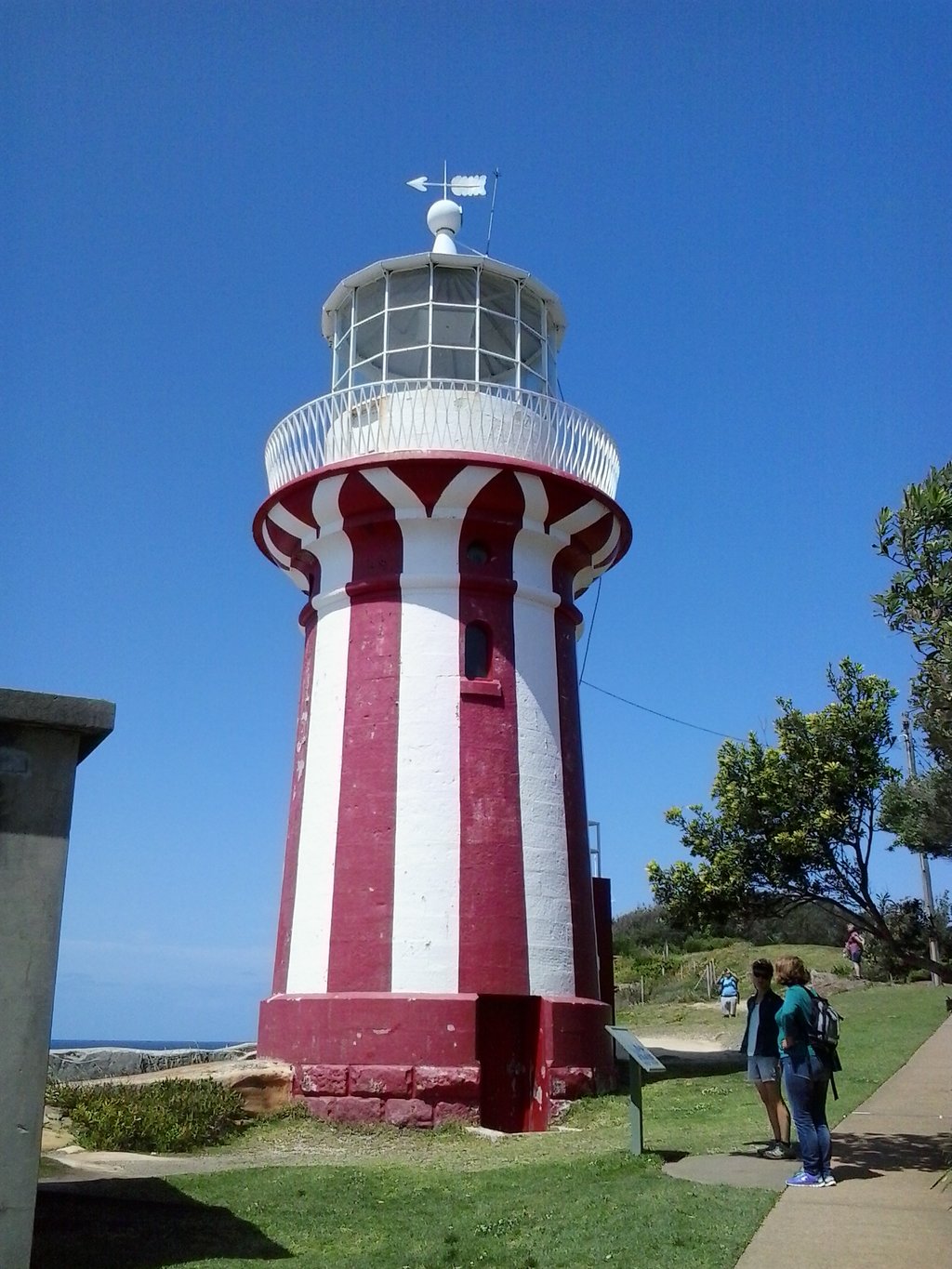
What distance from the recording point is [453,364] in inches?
703

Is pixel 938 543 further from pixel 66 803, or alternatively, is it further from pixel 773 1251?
pixel 66 803

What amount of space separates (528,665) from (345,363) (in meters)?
5.43

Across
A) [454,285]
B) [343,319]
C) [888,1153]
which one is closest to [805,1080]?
[888,1153]

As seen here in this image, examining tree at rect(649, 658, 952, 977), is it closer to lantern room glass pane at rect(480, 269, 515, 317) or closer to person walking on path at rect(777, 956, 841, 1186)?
person walking on path at rect(777, 956, 841, 1186)

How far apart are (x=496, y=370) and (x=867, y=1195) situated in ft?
41.3

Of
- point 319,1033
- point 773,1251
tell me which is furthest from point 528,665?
point 773,1251

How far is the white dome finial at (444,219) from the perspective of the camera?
1801 cm

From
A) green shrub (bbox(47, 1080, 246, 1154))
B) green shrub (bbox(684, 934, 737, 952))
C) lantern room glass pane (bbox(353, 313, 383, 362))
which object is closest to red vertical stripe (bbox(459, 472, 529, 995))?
green shrub (bbox(47, 1080, 246, 1154))

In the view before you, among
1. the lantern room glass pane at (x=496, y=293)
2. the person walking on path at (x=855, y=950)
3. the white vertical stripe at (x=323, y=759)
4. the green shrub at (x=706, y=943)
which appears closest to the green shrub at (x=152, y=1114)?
the white vertical stripe at (x=323, y=759)

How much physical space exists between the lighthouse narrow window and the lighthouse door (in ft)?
13.4

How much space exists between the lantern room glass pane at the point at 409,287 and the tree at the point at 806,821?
26.3ft

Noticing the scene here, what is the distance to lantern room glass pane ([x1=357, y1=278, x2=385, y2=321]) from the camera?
58.0ft

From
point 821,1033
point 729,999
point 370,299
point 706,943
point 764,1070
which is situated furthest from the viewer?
point 706,943

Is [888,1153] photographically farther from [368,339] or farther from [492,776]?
[368,339]
